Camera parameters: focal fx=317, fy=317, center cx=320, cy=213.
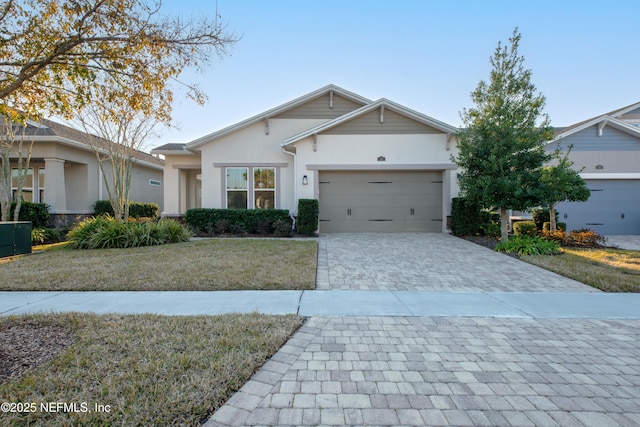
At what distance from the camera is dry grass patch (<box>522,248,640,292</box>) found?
6027 millimetres

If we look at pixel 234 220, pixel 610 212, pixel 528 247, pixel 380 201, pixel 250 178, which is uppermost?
pixel 250 178

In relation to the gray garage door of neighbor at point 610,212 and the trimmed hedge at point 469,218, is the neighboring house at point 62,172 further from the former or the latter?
the gray garage door of neighbor at point 610,212

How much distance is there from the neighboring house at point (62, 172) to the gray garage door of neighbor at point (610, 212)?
19.9m

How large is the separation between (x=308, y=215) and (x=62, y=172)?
11.1 metres

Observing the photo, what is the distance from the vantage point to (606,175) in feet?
45.4

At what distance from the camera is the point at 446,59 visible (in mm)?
11438

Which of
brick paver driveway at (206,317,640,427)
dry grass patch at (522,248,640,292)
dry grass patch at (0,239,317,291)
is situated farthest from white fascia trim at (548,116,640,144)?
brick paver driveway at (206,317,640,427)

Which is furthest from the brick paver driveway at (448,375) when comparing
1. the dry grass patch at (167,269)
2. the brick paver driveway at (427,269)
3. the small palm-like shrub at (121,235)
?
the small palm-like shrub at (121,235)

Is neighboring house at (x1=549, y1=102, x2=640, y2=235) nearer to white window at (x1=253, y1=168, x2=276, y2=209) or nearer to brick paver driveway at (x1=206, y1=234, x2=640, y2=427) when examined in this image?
brick paver driveway at (x1=206, y1=234, x2=640, y2=427)

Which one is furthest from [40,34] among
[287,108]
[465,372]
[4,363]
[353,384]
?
[287,108]

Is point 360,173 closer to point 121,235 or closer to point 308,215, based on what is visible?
point 308,215

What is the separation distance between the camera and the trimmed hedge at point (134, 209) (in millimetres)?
15109

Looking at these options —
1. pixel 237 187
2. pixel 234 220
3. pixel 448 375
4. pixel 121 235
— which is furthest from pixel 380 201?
pixel 448 375

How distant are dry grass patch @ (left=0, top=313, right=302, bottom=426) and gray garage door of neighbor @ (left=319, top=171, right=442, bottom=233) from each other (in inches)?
367
